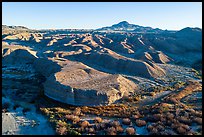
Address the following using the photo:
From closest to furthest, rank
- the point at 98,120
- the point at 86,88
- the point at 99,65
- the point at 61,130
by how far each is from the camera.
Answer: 1. the point at 61,130
2. the point at 98,120
3. the point at 86,88
4. the point at 99,65

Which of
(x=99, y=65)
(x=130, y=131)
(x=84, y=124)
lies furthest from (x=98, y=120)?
(x=99, y=65)

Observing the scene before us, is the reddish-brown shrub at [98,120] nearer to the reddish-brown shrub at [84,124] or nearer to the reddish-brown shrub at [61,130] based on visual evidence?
the reddish-brown shrub at [84,124]

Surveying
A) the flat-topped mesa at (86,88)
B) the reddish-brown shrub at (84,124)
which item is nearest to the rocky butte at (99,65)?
the flat-topped mesa at (86,88)

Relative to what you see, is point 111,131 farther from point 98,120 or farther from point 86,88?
point 86,88

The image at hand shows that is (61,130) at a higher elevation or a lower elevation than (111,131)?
lower

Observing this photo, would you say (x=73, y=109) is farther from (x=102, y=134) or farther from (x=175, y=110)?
(x=175, y=110)

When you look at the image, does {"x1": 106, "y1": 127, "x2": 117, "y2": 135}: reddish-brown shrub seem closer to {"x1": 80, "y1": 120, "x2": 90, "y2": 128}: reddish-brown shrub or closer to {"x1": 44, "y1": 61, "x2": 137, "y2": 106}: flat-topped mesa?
{"x1": 80, "y1": 120, "x2": 90, "y2": 128}: reddish-brown shrub

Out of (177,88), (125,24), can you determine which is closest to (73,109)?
(177,88)

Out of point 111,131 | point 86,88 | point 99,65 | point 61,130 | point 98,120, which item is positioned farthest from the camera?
point 99,65
